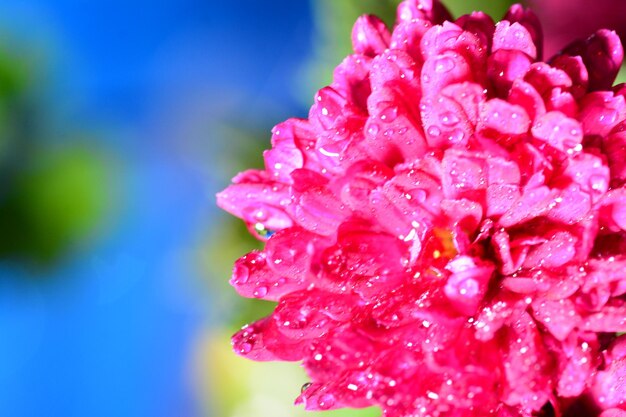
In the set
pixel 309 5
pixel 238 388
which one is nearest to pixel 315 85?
pixel 309 5

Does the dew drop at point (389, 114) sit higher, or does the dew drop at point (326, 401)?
the dew drop at point (389, 114)

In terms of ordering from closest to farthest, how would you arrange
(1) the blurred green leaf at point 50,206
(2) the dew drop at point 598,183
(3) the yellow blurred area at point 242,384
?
(2) the dew drop at point 598,183 < (3) the yellow blurred area at point 242,384 < (1) the blurred green leaf at point 50,206

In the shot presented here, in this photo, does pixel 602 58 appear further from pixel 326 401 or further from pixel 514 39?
pixel 326 401

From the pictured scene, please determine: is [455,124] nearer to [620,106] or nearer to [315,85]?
[620,106]

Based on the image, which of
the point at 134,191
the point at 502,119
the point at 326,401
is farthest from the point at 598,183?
the point at 134,191

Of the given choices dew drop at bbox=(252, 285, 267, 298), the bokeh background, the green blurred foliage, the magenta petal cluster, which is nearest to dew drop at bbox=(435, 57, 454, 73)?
the magenta petal cluster

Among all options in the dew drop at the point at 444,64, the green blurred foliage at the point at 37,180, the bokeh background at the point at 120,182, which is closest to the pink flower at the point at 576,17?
the bokeh background at the point at 120,182

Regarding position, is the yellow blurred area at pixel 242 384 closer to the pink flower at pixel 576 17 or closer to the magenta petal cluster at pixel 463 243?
the magenta petal cluster at pixel 463 243

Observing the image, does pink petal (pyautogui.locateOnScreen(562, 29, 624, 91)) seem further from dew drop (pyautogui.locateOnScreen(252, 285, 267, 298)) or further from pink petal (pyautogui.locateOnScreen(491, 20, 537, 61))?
dew drop (pyautogui.locateOnScreen(252, 285, 267, 298))
